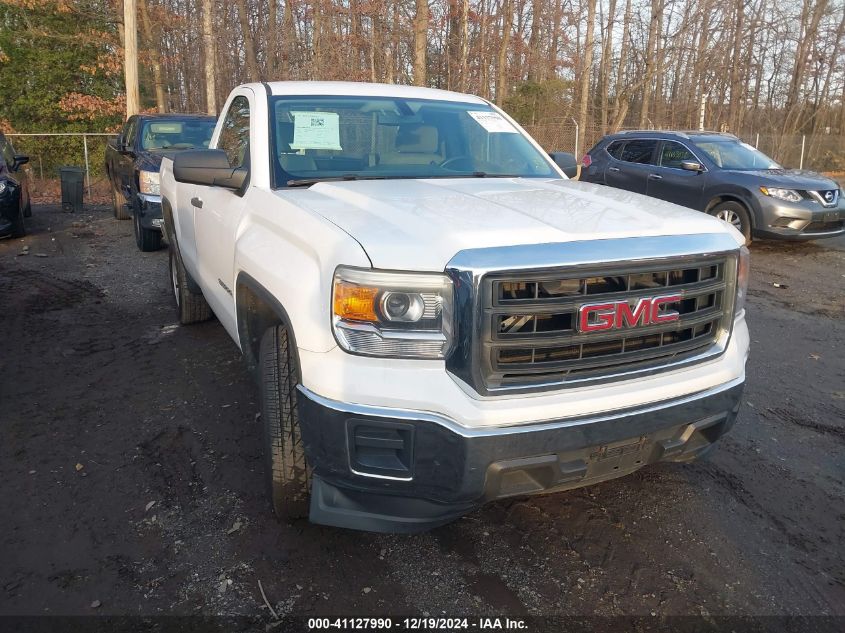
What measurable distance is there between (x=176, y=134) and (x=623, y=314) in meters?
9.95

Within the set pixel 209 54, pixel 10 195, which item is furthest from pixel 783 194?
pixel 209 54

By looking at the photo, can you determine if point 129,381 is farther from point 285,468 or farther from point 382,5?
point 382,5

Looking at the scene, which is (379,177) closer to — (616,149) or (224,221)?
(224,221)

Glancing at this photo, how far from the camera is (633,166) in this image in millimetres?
11664

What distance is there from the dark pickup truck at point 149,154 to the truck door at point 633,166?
6784 mm

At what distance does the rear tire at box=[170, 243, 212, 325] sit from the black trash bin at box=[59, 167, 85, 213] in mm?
9977

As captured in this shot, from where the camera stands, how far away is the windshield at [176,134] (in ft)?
34.8

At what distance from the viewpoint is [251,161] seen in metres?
3.62

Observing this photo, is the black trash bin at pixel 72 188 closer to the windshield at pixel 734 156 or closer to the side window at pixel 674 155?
the side window at pixel 674 155

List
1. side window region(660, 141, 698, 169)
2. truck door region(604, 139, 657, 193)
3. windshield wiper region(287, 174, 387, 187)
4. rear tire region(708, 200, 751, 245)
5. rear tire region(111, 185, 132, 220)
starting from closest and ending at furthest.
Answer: windshield wiper region(287, 174, 387, 187), rear tire region(708, 200, 751, 245), side window region(660, 141, 698, 169), truck door region(604, 139, 657, 193), rear tire region(111, 185, 132, 220)

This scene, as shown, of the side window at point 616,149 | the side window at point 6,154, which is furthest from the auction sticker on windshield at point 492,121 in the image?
the side window at point 6,154

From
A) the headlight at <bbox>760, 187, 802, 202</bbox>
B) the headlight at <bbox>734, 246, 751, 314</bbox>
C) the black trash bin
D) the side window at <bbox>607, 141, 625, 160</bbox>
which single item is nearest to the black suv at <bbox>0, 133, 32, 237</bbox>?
the black trash bin

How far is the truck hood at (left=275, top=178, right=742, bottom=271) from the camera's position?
7.78ft

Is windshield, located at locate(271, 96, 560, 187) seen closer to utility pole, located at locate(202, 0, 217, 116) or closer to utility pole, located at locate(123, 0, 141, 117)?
utility pole, located at locate(123, 0, 141, 117)
